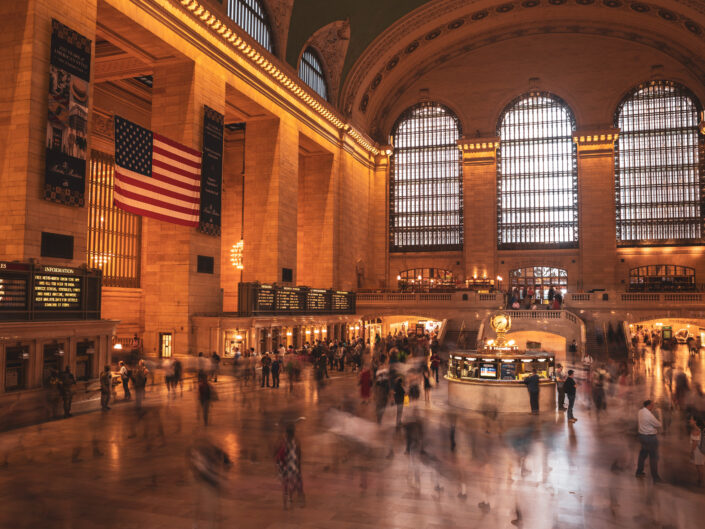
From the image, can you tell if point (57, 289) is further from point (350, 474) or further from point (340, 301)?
point (340, 301)

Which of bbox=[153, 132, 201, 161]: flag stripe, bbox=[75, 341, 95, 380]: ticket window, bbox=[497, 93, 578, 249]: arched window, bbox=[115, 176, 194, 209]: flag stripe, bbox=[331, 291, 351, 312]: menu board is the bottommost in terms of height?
bbox=[75, 341, 95, 380]: ticket window

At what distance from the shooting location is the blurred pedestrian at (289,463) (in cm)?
676

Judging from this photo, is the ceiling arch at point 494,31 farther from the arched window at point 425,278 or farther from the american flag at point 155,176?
the american flag at point 155,176

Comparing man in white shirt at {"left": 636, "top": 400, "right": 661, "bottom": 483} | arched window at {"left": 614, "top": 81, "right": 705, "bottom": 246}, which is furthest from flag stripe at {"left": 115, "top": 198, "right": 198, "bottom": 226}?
arched window at {"left": 614, "top": 81, "right": 705, "bottom": 246}

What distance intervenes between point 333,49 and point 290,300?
16330 millimetres

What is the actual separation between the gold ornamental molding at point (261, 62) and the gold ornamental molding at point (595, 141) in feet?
48.4

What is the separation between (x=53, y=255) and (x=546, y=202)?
Answer: 3321cm

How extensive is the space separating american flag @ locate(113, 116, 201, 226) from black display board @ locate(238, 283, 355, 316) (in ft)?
12.6

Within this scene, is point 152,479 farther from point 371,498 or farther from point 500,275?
point 500,275

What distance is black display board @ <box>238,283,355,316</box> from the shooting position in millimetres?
22719

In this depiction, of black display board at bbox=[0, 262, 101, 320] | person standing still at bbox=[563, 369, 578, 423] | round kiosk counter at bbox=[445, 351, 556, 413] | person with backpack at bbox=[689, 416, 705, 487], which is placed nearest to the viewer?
person with backpack at bbox=[689, 416, 705, 487]

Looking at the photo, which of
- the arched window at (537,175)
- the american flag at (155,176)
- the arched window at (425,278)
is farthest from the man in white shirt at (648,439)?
the arched window at (537,175)

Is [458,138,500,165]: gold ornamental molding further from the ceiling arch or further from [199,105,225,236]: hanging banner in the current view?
[199,105,225,236]: hanging banner

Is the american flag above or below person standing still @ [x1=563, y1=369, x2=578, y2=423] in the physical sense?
above
